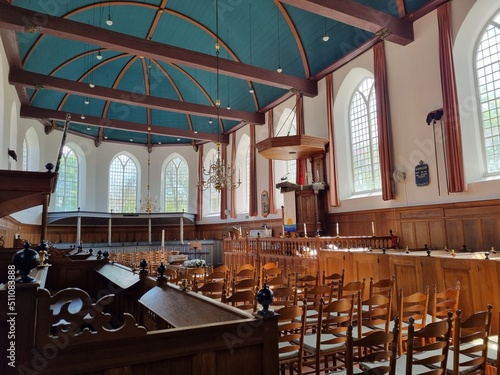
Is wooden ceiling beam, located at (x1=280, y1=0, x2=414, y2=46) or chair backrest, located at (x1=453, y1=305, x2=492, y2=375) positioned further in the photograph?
wooden ceiling beam, located at (x1=280, y1=0, x2=414, y2=46)

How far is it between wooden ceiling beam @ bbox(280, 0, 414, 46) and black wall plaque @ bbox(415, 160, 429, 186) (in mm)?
3330

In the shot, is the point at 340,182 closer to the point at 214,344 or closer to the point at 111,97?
the point at 111,97

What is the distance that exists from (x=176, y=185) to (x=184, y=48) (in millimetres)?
10121

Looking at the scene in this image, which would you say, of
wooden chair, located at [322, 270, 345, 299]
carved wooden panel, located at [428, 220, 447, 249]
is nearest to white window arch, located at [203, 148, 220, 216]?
carved wooden panel, located at [428, 220, 447, 249]

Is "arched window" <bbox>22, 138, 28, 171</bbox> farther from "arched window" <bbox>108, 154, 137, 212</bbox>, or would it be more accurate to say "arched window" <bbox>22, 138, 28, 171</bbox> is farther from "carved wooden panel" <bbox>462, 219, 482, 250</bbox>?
"carved wooden panel" <bbox>462, 219, 482, 250</bbox>

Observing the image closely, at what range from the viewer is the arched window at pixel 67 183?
690 inches

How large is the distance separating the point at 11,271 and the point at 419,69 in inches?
387

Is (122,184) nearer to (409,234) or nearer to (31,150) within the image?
(31,150)

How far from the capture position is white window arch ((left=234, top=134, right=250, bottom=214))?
16692mm

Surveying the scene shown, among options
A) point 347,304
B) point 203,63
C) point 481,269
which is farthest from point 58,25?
point 481,269

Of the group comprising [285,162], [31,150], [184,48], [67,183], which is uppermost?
[184,48]

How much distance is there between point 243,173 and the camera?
16984mm

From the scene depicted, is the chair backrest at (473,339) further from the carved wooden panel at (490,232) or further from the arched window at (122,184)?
the arched window at (122,184)

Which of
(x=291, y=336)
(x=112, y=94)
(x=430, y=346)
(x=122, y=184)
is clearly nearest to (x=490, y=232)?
(x=430, y=346)
